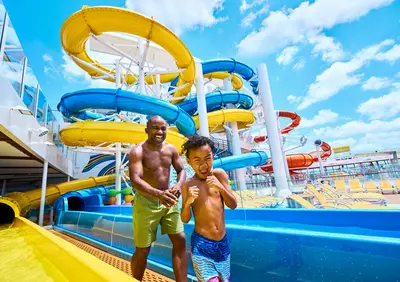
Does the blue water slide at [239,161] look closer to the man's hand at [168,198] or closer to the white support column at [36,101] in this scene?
the white support column at [36,101]

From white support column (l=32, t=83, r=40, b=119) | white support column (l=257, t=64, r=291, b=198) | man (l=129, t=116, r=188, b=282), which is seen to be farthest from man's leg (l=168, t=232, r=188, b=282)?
white support column (l=257, t=64, r=291, b=198)

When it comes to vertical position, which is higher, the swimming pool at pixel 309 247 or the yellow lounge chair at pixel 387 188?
the swimming pool at pixel 309 247

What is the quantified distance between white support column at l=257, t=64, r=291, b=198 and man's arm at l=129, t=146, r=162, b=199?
7778mm

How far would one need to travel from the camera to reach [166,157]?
178cm

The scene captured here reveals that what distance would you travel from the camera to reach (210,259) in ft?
3.98

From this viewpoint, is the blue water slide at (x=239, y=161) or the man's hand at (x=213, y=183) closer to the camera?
the man's hand at (x=213, y=183)

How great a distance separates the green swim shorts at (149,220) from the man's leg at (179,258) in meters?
0.05

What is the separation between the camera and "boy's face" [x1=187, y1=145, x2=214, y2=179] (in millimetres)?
1278

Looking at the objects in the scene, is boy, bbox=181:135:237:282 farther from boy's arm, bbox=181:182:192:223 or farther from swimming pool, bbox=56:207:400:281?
swimming pool, bbox=56:207:400:281

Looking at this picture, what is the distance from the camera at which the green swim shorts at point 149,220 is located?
1.61m

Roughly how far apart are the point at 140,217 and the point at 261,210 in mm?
1929

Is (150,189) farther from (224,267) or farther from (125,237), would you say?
(125,237)

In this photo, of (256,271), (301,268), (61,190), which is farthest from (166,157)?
(61,190)

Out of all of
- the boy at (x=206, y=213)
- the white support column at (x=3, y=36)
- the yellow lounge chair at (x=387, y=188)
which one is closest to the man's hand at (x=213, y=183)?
the boy at (x=206, y=213)
